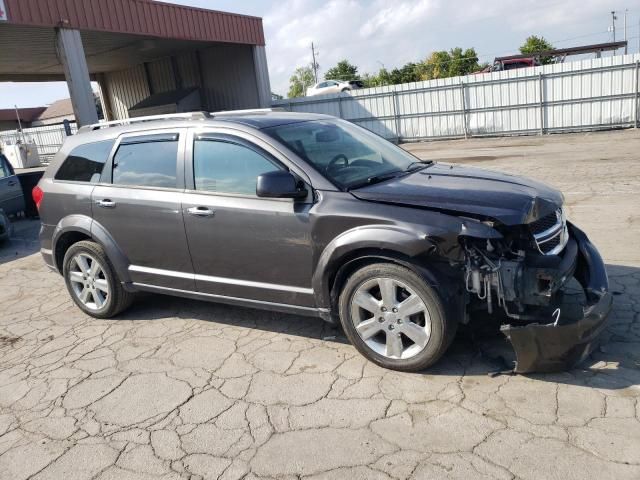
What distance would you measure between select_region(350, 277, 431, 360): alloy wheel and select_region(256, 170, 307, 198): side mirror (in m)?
0.81

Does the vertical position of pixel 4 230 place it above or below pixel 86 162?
below

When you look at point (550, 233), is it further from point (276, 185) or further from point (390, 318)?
point (276, 185)

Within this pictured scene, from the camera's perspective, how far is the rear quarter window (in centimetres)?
493

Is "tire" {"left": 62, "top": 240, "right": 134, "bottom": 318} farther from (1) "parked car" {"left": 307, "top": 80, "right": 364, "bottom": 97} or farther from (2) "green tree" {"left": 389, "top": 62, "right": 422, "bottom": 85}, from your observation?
(2) "green tree" {"left": 389, "top": 62, "right": 422, "bottom": 85}

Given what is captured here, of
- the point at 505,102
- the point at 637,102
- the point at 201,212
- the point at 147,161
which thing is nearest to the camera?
the point at 201,212

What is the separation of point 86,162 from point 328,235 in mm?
2774

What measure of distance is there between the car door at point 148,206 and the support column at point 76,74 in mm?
10451

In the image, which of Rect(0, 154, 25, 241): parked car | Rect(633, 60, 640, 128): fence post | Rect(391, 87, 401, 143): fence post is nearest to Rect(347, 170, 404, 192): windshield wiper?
Rect(0, 154, 25, 241): parked car

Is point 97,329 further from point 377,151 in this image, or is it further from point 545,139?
point 545,139

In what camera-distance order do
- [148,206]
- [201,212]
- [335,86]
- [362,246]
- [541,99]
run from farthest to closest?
[335,86] < [541,99] < [148,206] < [201,212] < [362,246]

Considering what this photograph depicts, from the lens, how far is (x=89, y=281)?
16.6 ft

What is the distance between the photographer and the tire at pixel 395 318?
3.32 metres

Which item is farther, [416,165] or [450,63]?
[450,63]

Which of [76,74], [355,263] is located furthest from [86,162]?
[76,74]
